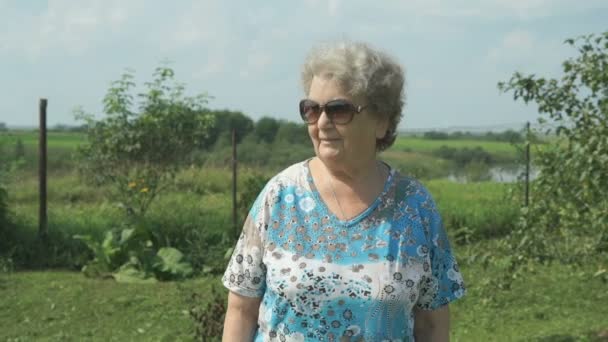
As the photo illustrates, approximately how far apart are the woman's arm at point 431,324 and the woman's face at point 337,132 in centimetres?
50

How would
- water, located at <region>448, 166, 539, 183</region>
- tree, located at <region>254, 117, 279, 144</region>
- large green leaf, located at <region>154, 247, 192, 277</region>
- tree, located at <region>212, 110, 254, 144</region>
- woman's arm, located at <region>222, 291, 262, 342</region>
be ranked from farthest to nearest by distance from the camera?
1. tree, located at <region>254, 117, 279, 144</region>
2. tree, located at <region>212, 110, 254, 144</region>
3. water, located at <region>448, 166, 539, 183</region>
4. large green leaf, located at <region>154, 247, 192, 277</region>
5. woman's arm, located at <region>222, 291, 262, 342</region>

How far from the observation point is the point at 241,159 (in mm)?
11484

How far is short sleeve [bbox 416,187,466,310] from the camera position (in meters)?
2.41

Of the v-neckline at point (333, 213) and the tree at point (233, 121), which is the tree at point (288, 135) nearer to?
the tree at point (233, 121)

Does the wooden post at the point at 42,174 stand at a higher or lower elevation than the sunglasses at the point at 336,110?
lower

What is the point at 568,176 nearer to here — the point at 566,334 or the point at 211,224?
the point at 566,334

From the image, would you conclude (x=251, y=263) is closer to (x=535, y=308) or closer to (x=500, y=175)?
(x=535, y=308)

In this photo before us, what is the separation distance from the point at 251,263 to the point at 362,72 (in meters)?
0.63

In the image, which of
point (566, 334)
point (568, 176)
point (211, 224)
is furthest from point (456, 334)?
point (211, 224)

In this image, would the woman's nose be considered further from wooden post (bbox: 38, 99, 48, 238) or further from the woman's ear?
wooden post (bbox: 38, 99, 48, 238)

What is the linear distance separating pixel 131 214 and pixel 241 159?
2.08m

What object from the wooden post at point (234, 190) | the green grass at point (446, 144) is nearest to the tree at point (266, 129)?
the green grass at point (446, 144)

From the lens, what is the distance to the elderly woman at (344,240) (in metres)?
2.29

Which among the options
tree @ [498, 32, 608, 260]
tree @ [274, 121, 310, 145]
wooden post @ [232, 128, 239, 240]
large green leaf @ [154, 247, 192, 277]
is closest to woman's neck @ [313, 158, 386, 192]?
tree @ [498, 32, 608, 260]
